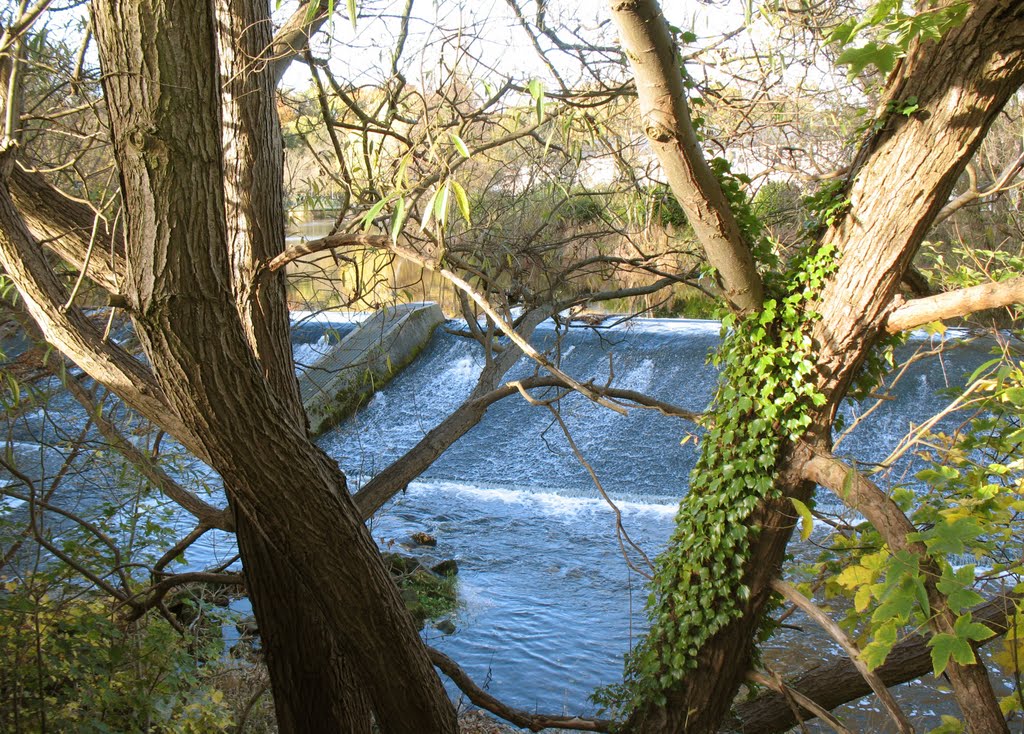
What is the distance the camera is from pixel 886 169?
253cm

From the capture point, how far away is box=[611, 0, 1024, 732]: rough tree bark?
2219 millimetres

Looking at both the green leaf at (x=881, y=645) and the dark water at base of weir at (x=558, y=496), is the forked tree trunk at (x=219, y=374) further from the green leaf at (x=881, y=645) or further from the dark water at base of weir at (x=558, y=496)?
the dark water at base of weir at (x=558, y=496)

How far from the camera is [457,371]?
11.5m

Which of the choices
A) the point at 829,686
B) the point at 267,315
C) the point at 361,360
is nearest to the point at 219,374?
the point at 267,315

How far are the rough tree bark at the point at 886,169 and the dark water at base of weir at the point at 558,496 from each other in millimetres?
2079

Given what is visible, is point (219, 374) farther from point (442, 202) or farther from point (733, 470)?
point (733, 470)

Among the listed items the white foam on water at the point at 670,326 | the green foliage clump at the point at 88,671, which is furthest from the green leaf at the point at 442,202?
the white foam on water at the point at 670,326

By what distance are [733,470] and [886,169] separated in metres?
1.11

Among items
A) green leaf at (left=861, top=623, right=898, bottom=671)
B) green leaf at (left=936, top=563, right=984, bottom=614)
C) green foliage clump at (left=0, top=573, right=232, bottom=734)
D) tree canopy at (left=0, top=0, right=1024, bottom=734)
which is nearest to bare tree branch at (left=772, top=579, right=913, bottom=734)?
tree canopy at (left=0, top=0, right=1024, bottom=734)

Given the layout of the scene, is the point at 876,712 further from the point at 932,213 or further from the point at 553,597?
the point at 932,213

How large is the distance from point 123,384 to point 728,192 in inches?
87.5

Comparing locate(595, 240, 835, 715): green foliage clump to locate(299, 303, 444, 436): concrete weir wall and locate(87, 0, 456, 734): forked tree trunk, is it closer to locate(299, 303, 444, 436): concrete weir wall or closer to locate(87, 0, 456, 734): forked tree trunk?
locate(87, 0, 456, 734): forked tree trunk

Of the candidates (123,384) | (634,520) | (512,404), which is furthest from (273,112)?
(512,404)

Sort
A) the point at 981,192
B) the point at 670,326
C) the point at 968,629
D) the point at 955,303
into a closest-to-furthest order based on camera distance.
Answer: the point at 968,629 → the point at 955,303 → the point at 981,192 → the point at 670,326
